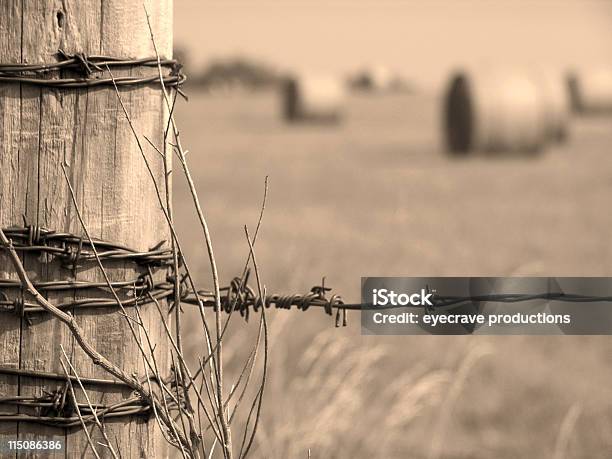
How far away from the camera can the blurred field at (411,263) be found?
16.4 ft

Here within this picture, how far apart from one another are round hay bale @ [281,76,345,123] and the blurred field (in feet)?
16.7

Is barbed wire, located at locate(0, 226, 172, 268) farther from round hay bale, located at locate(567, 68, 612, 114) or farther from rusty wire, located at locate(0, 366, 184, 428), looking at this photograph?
round hay bale, located at locate(567, 68, 612, 114)

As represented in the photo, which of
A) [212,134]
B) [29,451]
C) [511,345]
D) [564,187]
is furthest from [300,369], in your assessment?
[212,134]

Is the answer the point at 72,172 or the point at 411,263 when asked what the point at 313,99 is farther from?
the point at 72,172

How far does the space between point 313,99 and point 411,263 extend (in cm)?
2089

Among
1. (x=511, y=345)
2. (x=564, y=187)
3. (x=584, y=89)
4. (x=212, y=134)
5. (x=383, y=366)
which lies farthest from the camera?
(x=584, y=89)

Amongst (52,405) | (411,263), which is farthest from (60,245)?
(411,263)

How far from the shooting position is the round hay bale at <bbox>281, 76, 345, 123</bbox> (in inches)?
1192

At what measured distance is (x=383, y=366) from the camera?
6.73 metres

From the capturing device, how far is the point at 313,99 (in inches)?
1187

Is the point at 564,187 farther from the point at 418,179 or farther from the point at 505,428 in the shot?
the point at 505,428

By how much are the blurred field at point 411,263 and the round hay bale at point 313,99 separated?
5.09 metres

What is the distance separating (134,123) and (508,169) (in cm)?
1740

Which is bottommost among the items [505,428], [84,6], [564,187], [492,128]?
[505,428]
